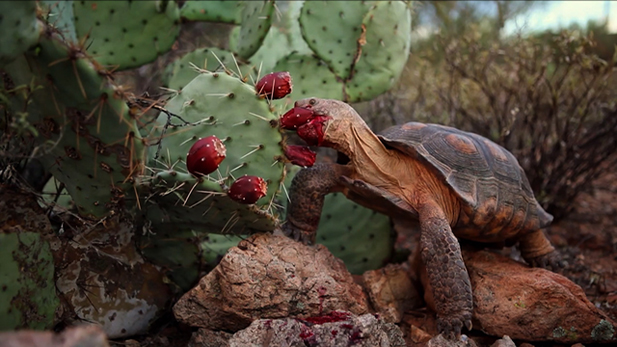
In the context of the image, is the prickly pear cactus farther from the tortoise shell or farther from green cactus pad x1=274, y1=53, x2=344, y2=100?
green cactus pad x1=274, y1=53, x2=344, y2=100

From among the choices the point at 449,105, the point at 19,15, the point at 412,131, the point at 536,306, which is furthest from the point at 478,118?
the point at 19,15

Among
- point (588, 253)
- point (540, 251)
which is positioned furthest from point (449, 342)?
point (588, 253)

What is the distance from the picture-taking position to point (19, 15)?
5.23ft

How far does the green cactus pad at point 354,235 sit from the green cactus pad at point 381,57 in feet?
2.65

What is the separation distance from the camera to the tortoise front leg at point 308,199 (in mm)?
2617

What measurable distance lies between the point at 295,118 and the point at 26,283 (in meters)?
1.27

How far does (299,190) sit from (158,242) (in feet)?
2.51

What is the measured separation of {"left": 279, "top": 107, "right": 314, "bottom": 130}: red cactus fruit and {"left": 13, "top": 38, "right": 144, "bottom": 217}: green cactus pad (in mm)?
687

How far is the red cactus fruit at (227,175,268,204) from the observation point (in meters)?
2.10

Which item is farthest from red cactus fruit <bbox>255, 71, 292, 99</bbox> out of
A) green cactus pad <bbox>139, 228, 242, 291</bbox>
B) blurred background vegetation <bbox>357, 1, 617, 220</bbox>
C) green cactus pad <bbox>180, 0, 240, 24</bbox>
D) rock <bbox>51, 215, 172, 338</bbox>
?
blurred background vegetation <bbox>357, 1, 617, 220</bbox>

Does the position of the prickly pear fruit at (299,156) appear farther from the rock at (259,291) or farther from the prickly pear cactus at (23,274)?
the prickly pear cactus at (23,274)

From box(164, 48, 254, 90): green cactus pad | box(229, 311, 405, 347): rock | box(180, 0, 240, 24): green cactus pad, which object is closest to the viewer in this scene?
box(229, 311, 405, 347): rock

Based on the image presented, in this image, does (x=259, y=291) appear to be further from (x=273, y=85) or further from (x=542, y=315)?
(x=542, y=315)

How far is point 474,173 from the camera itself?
2627 mm
